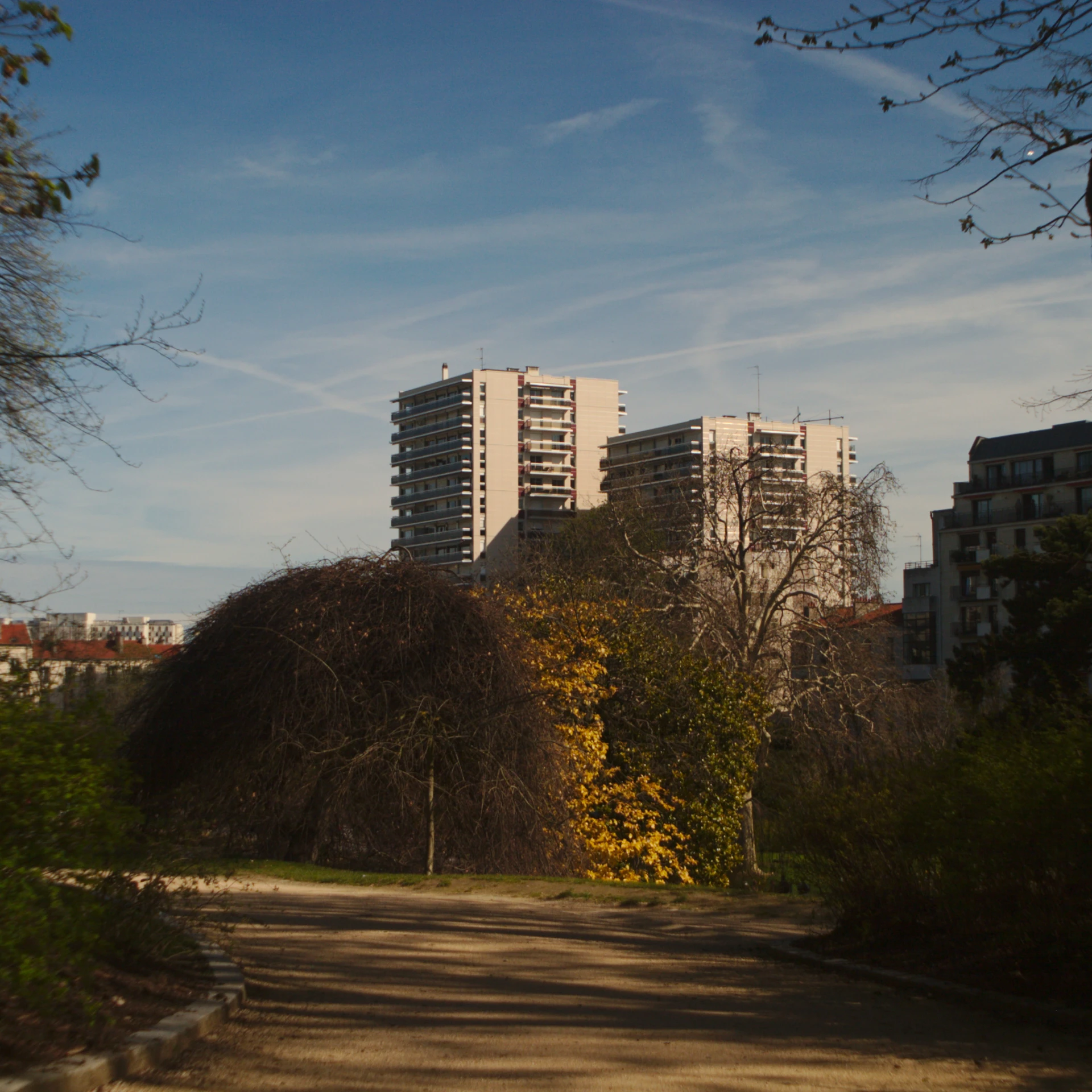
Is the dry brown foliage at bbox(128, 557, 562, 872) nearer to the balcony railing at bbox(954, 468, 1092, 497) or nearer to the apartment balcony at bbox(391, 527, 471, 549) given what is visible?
the balcony railing at bbox(954, 468, 1092, 497)

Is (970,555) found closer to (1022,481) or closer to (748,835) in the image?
(1022,481)

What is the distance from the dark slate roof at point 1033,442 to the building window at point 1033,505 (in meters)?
2.62

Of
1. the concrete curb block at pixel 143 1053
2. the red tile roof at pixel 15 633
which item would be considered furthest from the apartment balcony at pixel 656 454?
the concrete curb block at pixel 143 1053

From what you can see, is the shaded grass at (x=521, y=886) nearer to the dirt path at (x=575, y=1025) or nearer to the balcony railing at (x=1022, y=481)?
the dirt path at (x=575, y=1025)

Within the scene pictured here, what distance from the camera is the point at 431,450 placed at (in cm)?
11988

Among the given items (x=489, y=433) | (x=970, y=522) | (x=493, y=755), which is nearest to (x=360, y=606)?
(x=493, y=755)

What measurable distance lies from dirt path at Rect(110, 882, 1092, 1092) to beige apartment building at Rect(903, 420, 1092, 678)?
60850mm

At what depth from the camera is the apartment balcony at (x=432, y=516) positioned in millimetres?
116188

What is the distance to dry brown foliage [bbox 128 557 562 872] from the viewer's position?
15.4 m

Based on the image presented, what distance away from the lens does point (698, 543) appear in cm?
Answer: 2538

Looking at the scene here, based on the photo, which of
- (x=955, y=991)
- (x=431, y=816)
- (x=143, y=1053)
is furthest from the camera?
(x=431, y=816)

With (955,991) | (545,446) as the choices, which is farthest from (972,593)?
(955,991)

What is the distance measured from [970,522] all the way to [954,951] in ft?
223

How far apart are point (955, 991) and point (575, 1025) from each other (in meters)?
2.43
